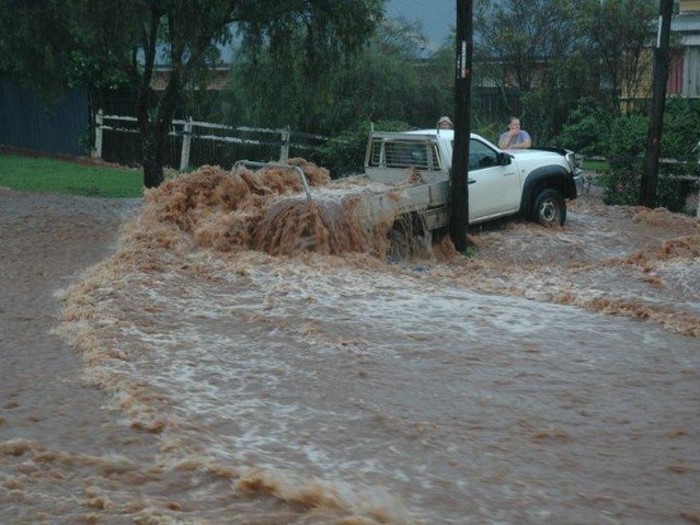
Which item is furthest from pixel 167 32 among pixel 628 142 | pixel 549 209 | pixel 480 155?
pixel 628 142

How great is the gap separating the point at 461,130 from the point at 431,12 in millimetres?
18948

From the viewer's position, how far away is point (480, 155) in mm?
16422

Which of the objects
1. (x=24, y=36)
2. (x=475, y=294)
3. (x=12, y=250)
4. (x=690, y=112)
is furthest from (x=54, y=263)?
(x=690, y=112)

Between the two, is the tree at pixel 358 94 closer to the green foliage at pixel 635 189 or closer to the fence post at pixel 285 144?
the fence post at pixel 285 144

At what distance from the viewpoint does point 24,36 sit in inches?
746

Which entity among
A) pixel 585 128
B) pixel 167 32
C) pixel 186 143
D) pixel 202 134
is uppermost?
pixel 167 32

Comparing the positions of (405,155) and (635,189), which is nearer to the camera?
(405,155)

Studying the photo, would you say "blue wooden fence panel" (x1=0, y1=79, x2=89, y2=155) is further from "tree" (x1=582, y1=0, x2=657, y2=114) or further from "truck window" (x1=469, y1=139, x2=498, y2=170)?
"truck window" (x1=469, y1=139, x2=498, y2=170)

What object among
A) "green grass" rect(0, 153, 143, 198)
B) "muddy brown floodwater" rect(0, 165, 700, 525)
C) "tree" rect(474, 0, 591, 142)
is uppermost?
"tree" rect(474, 0, 591, 142)

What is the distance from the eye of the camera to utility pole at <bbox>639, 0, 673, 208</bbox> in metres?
18.8

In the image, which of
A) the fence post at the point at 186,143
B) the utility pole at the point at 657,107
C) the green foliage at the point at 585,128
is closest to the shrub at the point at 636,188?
the utility pole at the point at 657,107

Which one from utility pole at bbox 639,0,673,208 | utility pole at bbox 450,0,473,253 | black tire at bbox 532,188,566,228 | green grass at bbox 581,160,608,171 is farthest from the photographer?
green grass at bbox 581,160,608,171

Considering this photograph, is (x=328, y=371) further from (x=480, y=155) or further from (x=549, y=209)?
(x=549, y=209)

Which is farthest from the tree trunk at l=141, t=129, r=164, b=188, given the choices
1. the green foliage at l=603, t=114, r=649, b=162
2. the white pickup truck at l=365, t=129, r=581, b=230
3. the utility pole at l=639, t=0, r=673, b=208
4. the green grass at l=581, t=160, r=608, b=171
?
the green grass at l=581, t=160, r=608, b=171
